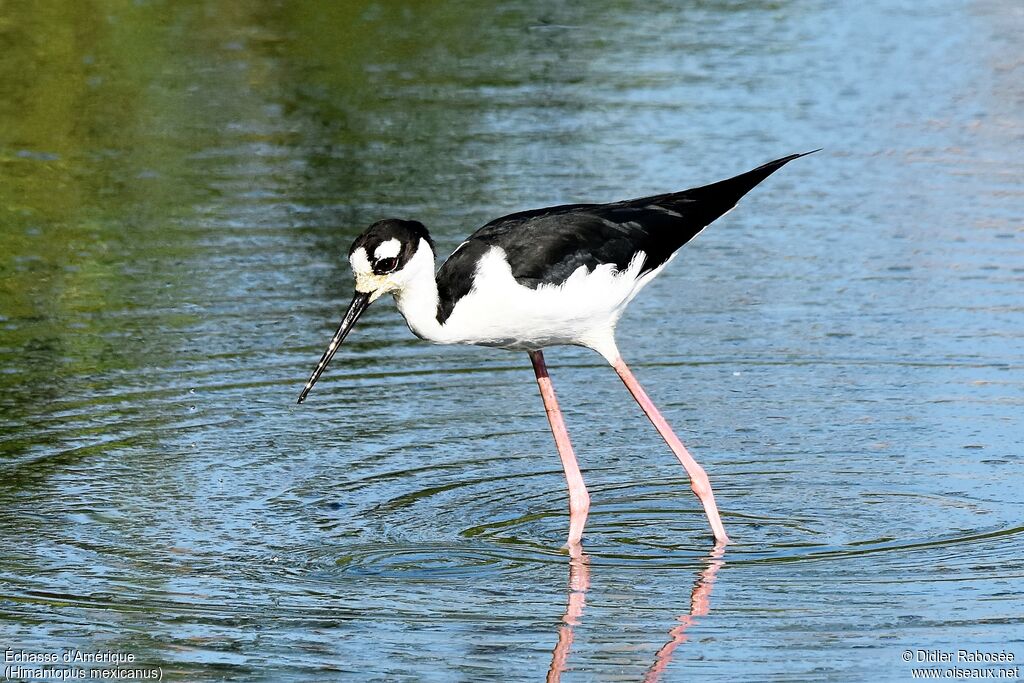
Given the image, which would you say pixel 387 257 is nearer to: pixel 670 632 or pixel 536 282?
pixel 536 282

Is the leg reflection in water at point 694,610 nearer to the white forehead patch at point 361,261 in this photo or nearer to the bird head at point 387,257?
the bird head at point 387,257

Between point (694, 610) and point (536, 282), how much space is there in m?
1.52

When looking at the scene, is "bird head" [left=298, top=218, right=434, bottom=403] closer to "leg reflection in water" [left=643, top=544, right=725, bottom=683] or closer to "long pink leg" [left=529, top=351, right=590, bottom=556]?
"long pink leg" [left=529, top=351, right=590, bottom=556]

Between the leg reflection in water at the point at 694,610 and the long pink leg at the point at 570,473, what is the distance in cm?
58

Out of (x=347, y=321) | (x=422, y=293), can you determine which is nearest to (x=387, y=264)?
(x=422, y=293)

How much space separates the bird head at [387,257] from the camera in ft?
23.3

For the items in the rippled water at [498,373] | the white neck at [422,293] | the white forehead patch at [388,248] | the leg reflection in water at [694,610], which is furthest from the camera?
the white neck at [422,293]

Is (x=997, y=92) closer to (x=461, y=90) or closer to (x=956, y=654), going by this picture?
(x=461, y=90)

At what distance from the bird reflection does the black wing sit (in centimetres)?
115

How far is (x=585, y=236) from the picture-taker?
765 centimetres

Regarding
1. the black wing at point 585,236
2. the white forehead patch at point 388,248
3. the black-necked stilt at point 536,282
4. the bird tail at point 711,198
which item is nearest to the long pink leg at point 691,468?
the black-necked stilt at point 536,282

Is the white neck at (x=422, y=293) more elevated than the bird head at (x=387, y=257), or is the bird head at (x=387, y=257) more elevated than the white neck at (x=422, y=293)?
the bird head at (x=387, y=257)

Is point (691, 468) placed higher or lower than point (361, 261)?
lower

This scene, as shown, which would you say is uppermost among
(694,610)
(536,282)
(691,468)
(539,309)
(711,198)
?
(711,198)
